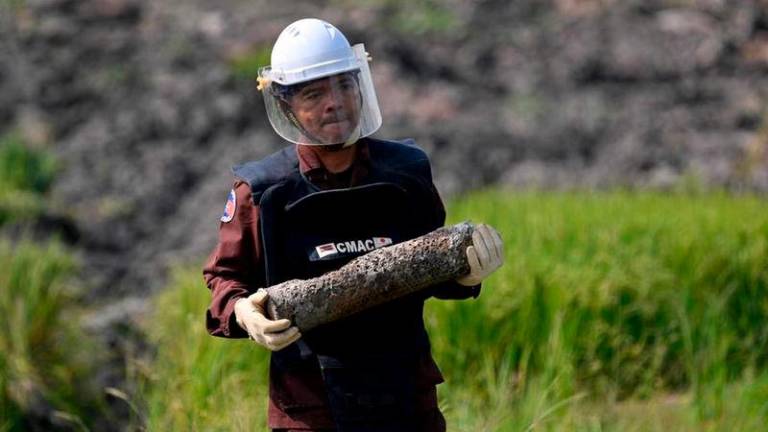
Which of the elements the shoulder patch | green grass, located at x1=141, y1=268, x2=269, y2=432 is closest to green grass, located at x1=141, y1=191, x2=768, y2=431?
green grass, located at x1=141, y1=268, x2=269, y2=432

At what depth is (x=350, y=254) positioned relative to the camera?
3.27 meters

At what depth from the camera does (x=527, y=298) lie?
537cm

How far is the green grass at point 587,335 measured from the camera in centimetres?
457

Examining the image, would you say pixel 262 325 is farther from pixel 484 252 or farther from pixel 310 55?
pixel 310 55

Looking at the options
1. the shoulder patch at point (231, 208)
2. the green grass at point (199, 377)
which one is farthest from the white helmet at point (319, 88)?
the green grass at point (199, 377)

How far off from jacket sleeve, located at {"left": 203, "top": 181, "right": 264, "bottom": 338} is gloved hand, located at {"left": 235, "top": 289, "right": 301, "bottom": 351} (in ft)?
0.26

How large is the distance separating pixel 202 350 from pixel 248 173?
72.2 inches

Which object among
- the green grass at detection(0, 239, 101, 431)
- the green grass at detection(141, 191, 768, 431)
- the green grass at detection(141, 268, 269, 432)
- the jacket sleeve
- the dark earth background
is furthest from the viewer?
the dark earth background

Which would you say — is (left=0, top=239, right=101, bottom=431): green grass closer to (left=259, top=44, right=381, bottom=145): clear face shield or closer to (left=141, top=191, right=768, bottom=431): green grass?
(left=141, top=191, right=768, bottom=431): green grass

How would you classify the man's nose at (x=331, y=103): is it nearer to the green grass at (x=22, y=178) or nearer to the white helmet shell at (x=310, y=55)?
the white helmet shell at (x=310, y=55)

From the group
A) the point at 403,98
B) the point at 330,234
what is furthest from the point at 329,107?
the point at 403,98

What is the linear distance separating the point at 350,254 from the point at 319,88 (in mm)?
351

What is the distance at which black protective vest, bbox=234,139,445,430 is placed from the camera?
3.24 metres

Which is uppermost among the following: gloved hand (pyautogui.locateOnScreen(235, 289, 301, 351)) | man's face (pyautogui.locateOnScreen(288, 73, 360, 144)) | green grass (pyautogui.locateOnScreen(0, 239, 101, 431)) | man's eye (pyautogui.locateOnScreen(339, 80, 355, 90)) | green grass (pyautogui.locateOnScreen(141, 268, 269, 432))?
man's eye (pyautogui.locateOnScreen(339, 80, 355, 90))
